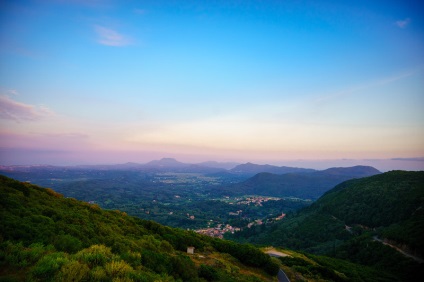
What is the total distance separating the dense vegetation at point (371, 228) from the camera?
141 ft

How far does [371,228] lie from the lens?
67750mm

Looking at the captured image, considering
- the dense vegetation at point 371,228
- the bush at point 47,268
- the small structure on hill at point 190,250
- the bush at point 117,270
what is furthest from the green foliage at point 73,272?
the dense vegetation at point 371,228

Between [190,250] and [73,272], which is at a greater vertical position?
[73,272]

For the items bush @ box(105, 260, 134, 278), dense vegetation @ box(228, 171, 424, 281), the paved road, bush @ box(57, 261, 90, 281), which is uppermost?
bush @ box(57, 261, 90, 281)

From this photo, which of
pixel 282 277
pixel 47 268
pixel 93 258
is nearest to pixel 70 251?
pixel 93 258

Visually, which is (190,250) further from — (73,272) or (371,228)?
(371,228)

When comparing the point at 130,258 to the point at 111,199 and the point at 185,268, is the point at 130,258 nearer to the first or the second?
the point at 185,268

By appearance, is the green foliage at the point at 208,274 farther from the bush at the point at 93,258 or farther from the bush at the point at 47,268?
the bush at the point at 47,268

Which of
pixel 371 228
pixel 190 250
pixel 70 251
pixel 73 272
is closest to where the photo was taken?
pixel 73 272

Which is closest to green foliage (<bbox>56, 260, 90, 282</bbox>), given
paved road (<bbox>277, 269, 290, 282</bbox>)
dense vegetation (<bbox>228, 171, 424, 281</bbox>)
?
paved road (<bbox>277, 269, 290, 282</bbox>)

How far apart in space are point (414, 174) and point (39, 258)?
415ft

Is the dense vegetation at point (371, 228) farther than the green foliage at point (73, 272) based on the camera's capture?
Yes

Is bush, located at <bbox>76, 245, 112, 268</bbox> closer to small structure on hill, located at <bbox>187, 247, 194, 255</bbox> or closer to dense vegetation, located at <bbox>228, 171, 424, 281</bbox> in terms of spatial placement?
small structure on hill, located at <bbox>187, 247, 194, 255</bbox>

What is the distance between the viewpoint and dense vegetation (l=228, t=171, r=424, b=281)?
43.1 metres
